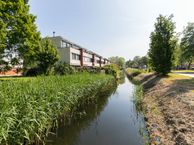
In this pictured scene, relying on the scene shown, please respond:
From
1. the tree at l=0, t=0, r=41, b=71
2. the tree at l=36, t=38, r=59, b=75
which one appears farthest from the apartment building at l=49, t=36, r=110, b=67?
the tree at l=0, t=0, r=41, b=71

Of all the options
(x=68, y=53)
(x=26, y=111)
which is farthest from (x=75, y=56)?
(x=26, y=111)

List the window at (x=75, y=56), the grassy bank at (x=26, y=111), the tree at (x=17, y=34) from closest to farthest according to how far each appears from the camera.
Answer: the grassy bank at (x=26, y=111)
the tree at (x=17, y=34)
the window at (x=75, y=56)

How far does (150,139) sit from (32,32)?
18184 mm

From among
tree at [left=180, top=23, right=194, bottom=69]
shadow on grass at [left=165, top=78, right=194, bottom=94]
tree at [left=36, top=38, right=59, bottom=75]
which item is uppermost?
tree at [left=180, top=23, right=194, bottom=69]

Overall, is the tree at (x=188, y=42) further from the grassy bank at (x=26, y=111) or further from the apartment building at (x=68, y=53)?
the grassy bank at (x=26, y=111)

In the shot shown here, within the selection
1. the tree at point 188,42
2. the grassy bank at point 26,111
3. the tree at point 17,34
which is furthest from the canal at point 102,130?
the tree at point 188,42

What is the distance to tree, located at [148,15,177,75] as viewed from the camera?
24.6 metres

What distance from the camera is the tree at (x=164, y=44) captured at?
24.6m

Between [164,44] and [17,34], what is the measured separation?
1779 centimetres

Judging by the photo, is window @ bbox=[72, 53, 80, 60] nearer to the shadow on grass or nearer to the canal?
the shadow on grass

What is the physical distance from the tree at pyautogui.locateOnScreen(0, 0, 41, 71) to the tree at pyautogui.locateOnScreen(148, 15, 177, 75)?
15.6 metres

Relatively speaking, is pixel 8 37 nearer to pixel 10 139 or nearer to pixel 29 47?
pixel 29 47

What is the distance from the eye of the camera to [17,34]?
63.6ft

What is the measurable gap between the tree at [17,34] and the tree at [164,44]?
15.6 metres
